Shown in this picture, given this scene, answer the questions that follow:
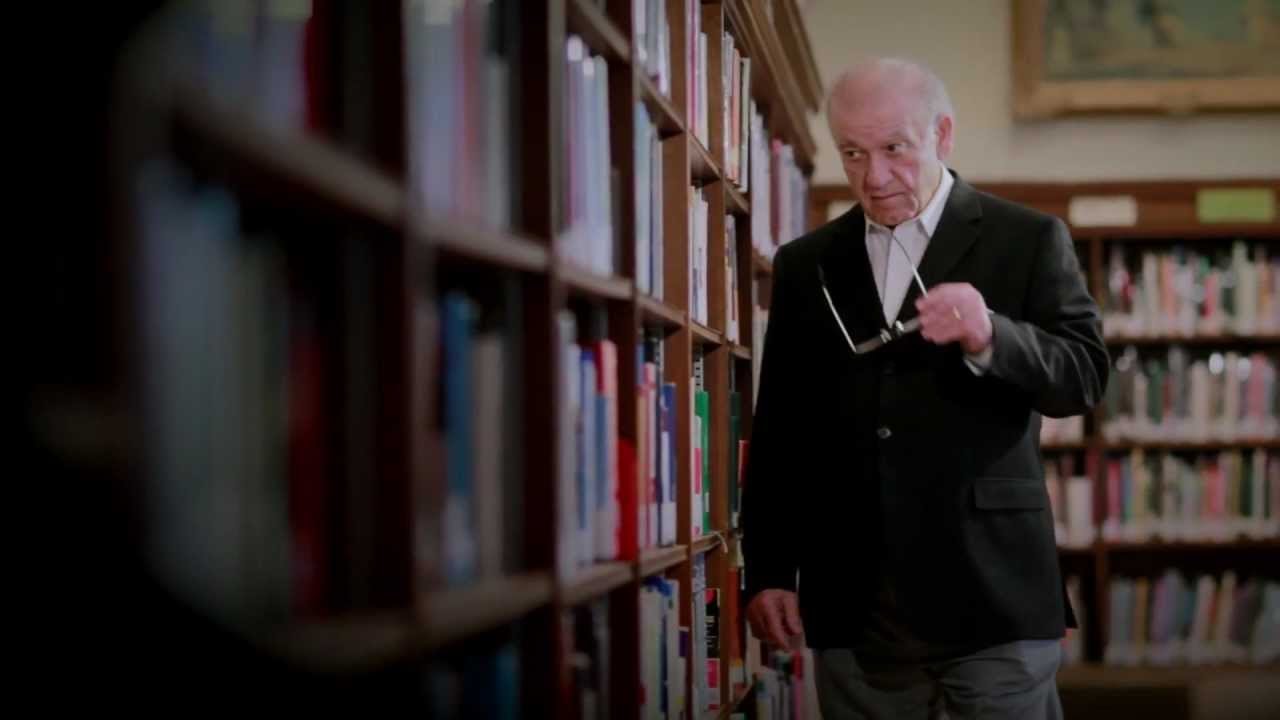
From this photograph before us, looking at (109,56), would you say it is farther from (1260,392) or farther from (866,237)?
Answer: (1260,392)

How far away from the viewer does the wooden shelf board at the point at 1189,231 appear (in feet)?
17.0

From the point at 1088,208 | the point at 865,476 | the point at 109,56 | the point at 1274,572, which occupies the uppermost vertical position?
the point at 1088,208

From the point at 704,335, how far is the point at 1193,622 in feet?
11.1

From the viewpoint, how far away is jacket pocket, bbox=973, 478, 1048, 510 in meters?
1.98

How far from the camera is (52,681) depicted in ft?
2.24

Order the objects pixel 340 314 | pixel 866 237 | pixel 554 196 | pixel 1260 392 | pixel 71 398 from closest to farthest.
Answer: pixel 71 398, pixel 340 314, pixel 554 196, pixel 866 237, pixel 1260 392

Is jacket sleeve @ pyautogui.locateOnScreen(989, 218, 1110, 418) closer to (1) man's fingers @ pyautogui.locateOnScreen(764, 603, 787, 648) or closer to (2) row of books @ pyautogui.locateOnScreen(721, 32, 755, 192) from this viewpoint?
(1) man's fingers @ pyautogui.locateOnScreen(764, 603, 787, 648)

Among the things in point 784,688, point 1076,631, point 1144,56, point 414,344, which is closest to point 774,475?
point 414,344

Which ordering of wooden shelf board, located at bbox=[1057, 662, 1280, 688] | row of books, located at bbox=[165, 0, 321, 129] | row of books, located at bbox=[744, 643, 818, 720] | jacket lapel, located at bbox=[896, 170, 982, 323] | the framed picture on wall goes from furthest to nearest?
1. the framed picture on wall
2. wooden shelf board, located at bbox=[1057, 662, 1280, 688]
3. row of books, located at bbox=[744, 643, 818, 720]
4. jacket lapel, located at bbox=[896, 170, 982, 323]
5. row of books, located at bbox=[165, 0, 321, 129]

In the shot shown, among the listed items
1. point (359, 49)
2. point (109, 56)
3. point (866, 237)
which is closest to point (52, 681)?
point (109, 56)

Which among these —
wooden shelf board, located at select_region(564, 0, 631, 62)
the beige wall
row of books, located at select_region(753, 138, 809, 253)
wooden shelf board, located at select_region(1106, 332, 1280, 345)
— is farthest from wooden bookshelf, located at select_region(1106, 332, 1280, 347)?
wooden shelf board, located at select_region(564, 0, 631, 62)

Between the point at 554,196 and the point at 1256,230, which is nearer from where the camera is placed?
the point at 554,196

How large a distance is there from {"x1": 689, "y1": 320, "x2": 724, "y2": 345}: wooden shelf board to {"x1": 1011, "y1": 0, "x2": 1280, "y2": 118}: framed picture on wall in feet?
11.0

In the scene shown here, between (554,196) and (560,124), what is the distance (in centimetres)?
10
